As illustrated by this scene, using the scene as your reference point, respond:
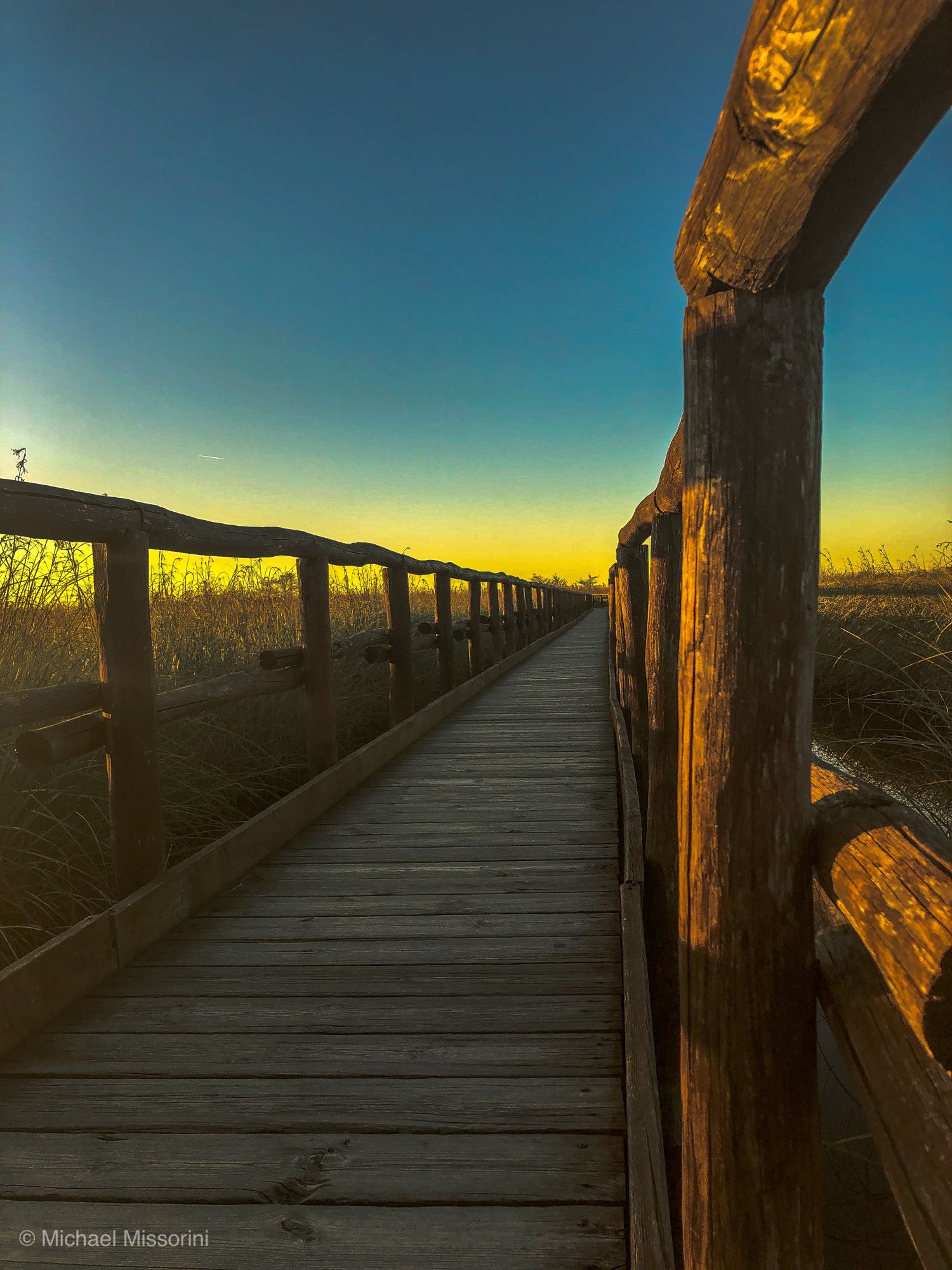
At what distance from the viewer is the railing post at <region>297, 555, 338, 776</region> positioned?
3908 mm

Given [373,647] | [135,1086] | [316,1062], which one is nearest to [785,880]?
[316,1062]

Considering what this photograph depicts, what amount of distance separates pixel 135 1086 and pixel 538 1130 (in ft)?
2.96

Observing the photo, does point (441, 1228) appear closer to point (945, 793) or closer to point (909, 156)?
point (909, 156)

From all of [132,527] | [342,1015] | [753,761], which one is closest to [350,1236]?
[342,1015]

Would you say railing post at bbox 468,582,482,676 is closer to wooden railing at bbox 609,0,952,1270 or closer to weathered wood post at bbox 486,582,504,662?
weathered wood post at bbox 486,582,504,662

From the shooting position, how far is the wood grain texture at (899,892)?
0.76 m

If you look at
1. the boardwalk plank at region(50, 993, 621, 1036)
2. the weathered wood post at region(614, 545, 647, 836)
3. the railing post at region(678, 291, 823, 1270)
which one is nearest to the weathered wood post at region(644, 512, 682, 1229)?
the boardwalk plank at region(50, 993, 621, 1036)

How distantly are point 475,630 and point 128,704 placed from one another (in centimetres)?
640

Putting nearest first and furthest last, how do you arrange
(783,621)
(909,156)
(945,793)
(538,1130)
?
1. (909,156)
2. (783,621)
3. (538,1130)
4. (945,793)

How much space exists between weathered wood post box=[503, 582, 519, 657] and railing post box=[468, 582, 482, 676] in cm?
218

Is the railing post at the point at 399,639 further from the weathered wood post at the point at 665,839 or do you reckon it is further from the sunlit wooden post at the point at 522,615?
the sunlit wooden post at the point at 522,615

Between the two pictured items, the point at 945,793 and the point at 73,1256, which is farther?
the point at 945,793

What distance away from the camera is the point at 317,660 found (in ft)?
13.0

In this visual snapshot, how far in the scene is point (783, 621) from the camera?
109 cm
